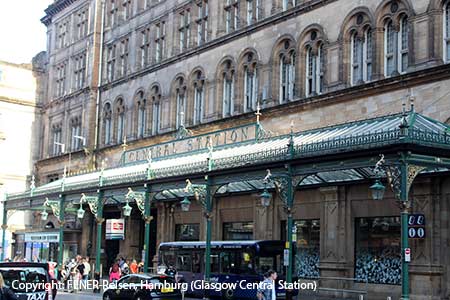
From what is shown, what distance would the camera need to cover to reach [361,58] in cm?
3191

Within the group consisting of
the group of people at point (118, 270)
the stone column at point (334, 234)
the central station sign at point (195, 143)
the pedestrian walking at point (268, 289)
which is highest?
the central station sign at point (195, 143)

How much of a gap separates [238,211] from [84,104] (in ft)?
75.6

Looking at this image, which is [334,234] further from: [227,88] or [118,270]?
[227,88]

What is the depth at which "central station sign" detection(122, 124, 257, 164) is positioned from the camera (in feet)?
122

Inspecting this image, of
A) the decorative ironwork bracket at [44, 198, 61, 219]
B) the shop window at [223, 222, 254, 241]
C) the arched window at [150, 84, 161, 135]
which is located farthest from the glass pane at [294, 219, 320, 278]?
the decorative ironwork bracket at [44, 198, 61, 219]

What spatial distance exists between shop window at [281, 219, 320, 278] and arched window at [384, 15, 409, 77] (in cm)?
780

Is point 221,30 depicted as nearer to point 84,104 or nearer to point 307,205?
point 307,205

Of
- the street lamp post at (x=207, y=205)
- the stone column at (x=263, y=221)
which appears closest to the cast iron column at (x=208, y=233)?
the street lamp post at (x=207, y=205)

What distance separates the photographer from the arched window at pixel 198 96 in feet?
141

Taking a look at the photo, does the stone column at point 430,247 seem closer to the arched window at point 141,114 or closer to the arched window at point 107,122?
the arched window at point 141,114

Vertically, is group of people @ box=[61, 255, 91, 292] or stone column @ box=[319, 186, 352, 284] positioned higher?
stone column @ box=[319, 186, 352, 284]

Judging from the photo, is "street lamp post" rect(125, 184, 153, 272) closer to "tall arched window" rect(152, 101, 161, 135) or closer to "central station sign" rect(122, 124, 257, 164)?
"central station sign" rect(122, 124, 257, 164)

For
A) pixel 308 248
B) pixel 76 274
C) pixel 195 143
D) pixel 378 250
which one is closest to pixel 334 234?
pixel 378 250

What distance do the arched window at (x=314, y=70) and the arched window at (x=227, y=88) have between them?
250 inches
